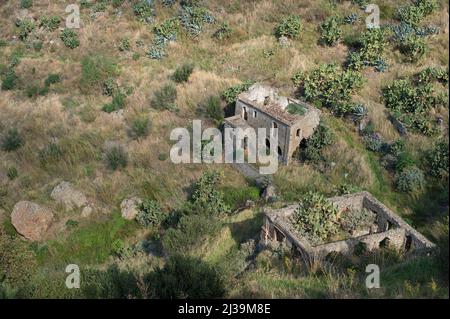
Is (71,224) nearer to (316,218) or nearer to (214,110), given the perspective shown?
(214,110)

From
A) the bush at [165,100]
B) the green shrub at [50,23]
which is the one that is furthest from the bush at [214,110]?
the green shrub at [50,23]

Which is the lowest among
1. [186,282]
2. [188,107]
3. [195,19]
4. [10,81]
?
[188,107]

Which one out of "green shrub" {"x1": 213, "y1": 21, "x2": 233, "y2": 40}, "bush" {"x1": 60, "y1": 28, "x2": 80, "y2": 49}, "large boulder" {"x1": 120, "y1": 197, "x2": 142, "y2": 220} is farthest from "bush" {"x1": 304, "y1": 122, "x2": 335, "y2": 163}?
"bush" {"x1": 60, "y1": 28, "x2": 80, "y2": 49}

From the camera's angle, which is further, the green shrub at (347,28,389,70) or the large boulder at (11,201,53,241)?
the green shrub at (347,28,389,70)

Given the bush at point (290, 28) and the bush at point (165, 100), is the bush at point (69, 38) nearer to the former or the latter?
the bush at point (165, 100)

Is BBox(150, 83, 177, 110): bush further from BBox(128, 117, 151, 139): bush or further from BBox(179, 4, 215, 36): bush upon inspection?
BBox(179, 4, 215, 36): bush

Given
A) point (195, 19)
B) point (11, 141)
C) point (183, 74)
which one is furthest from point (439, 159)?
point (11, 141)

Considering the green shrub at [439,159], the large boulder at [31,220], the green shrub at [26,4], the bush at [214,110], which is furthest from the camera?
the green shrub at [26,4]
